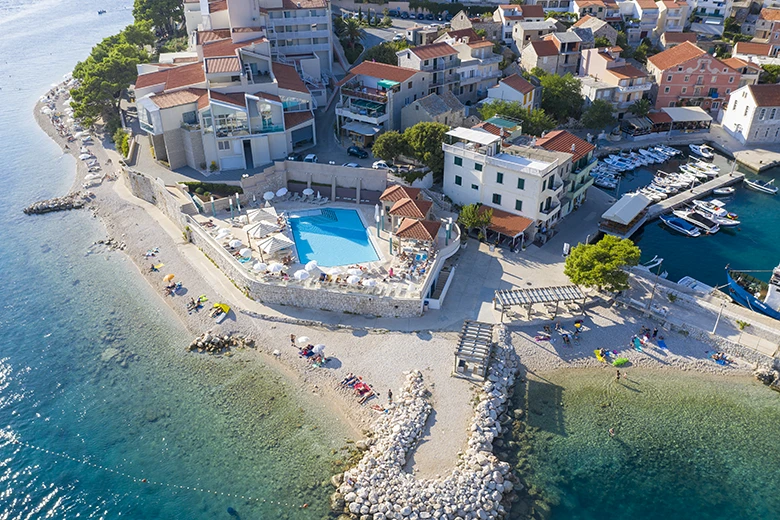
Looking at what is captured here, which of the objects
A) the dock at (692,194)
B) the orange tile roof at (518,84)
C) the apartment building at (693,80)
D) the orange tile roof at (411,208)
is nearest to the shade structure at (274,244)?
the orange tile roof at (411,208)

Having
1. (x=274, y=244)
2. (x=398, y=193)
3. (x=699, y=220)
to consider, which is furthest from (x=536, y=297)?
(x=699, y=220)

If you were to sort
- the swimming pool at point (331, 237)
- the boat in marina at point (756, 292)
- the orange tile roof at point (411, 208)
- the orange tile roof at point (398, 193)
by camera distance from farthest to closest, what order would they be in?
1. the orange tile roof at point (398, 193)
2. the orange tile roof at point (411, 208)
3. the swimming pool at point (331, 237)
4. the boat in marina at point (756, 292)

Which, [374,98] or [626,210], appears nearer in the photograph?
[626,210]

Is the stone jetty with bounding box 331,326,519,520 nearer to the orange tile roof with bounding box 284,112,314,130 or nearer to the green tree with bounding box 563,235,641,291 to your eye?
the green tree with bounding box 563,235,641,291

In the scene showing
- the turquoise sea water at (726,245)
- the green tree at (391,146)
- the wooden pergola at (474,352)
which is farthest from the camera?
the green tree at (391,146)

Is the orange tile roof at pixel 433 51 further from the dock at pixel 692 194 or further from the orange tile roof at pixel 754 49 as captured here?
the orange tile roof at pixel 754 49

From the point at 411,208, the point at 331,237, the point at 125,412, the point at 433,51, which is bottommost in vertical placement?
the point at 125,412

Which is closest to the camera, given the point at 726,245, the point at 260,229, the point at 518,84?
the point at 260,229

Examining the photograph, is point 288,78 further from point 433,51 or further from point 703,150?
point 703,150
